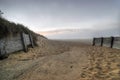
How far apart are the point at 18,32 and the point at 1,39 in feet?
12.5

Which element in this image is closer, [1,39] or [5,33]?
[1,39]

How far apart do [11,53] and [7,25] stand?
95.2 inches

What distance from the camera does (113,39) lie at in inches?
730

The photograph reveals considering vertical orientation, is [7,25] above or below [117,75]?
above

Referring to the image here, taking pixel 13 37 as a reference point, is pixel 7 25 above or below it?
above

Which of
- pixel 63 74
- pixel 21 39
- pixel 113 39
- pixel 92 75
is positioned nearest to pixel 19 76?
pixel 63 74

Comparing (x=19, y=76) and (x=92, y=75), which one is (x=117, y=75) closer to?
(x=92, y=75)

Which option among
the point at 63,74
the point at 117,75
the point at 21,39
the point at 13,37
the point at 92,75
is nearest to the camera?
the point at 117,75

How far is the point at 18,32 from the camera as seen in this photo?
17.7 meters

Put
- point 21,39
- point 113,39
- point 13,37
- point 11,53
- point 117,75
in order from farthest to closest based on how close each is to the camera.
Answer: point 113,39 < point 21,39 < point 13,37 < point 11,53 < point 117,75

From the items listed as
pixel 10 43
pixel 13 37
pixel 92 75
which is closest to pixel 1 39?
pixel 10 43

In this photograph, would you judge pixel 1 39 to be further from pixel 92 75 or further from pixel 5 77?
pixel 92 75

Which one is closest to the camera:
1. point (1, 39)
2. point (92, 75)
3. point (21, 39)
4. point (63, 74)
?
point (92, 75)

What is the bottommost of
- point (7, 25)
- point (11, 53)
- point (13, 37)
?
point (11, 53)
